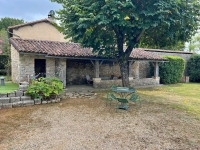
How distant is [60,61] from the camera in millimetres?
12484

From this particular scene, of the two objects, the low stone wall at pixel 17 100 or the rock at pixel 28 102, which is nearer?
the low stone wall at pixel 17 100

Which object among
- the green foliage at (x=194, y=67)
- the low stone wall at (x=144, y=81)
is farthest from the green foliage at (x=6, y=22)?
the green foliage at (x=194, y=67)

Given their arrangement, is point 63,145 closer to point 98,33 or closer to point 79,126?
point 79,126

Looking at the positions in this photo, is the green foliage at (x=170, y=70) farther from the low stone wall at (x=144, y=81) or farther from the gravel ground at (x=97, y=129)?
the gravel ground at (x=97, y=129)

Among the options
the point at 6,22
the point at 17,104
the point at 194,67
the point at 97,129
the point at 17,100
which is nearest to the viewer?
the point at 97,129

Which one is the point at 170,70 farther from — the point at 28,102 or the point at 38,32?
the point at 38,32

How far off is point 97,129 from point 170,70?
553 inches

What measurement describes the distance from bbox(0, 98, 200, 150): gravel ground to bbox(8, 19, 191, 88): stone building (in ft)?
17.0

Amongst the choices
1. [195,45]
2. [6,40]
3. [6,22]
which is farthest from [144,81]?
[195,45]

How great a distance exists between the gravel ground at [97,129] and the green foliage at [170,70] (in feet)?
32.9

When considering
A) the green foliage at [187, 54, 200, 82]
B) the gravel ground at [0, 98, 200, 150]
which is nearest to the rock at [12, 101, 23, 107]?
the gravel ground at [0, 98, 200, 150]

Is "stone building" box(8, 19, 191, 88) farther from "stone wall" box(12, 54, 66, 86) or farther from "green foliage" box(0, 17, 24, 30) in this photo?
"green foliage" box(0, 17, 24, 30)

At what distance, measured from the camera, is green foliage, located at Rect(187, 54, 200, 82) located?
1883 centimetres

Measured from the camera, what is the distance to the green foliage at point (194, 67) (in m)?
18.8
